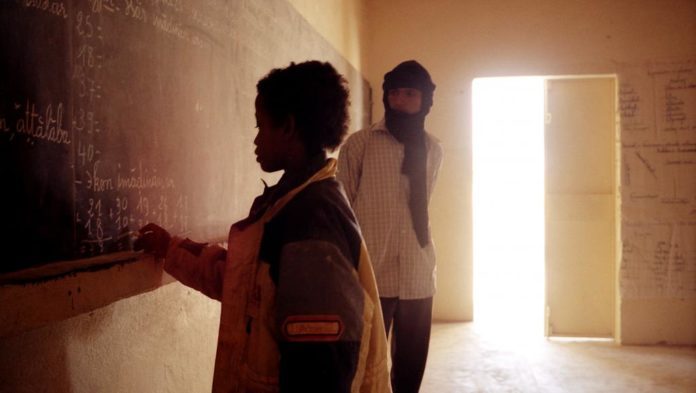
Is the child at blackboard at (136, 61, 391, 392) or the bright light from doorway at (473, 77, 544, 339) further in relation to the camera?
the bright light from doorway at (473, 77, 544, 339)

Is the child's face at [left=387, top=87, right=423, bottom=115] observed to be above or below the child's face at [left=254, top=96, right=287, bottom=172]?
above

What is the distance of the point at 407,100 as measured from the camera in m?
2.18

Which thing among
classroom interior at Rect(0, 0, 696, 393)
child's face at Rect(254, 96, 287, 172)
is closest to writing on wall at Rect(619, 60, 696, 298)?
classroom interior at Rect(0, 0, 696, 393)

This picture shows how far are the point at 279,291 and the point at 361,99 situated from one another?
3.15 metres

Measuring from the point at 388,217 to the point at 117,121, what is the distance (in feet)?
4.08

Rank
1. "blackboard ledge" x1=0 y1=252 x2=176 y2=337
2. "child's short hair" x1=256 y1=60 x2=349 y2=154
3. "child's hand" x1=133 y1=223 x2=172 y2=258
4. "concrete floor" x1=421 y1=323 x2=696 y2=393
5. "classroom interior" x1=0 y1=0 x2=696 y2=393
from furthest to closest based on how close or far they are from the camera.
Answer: "classroom interior" x1=0 y1=0 x2=696 y2=393 → "concrete floor" x1=421 y1=323 x2=696 y2=393 → "child's hand" x1=133 y1=223 x2=172 y2=258 → "child's short hair" x1=256 y1=60 x2=349 y2=154 → "blackboard ledge" x1=0 y1=252 x2=176 y2=337

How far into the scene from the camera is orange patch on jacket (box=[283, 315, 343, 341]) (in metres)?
0.84

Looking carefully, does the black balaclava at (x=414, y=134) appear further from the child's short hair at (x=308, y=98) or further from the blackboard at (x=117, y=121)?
the child's short hair at (x=308, y=98)

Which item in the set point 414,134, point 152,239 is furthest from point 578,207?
point 152,239

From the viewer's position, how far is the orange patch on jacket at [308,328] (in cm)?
84

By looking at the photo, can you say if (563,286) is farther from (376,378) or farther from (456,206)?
(376,378)

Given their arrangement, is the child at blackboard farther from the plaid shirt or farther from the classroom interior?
the classroom interior

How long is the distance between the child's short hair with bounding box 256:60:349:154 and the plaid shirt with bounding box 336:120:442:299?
1.20 m

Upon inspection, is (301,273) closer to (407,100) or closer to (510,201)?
(407,100)
